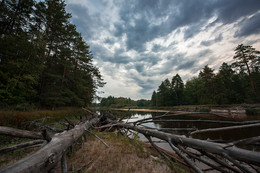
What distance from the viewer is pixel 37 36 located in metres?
8.41

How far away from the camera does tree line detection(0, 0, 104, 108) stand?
7.29 metres

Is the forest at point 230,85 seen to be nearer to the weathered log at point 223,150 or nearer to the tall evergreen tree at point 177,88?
the tall evergreen tree at point 177,88

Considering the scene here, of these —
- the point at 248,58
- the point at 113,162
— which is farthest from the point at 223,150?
the point at 248,58

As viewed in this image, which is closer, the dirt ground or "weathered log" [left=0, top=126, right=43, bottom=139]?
"weathered log" [left=0, top=126, right=43, bottom=139]

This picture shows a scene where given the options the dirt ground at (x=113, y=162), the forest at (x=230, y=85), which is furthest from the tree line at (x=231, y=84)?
the dirt ground at (x=113, y=162)

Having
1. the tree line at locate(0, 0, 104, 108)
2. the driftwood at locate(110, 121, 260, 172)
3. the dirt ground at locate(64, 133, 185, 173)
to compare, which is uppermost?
the tree line at locate(0, 0, 104, 108)

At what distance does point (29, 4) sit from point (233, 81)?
→ 162 feet

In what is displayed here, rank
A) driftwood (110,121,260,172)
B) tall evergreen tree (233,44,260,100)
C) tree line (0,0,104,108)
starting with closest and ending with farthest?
driftwood (110,121,260,172) → tree line (0,0,104,108) → tall evergreen tree (233,44,260,100)

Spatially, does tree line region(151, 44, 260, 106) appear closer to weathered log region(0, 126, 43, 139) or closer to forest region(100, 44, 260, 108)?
forest region(100, 44, 260, 108)

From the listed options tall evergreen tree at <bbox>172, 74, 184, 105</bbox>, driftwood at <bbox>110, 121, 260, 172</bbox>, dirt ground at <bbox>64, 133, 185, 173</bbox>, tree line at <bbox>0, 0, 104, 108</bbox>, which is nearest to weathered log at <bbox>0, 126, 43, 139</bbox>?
dirt ground at <bbox>64, 133, 185, 173</bbox>

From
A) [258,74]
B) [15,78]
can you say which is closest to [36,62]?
[15,78]

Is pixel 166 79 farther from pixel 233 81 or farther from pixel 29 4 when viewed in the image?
pixel 29 4

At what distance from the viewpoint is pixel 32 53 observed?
311 inches

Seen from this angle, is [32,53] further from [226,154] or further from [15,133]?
[226,154]
